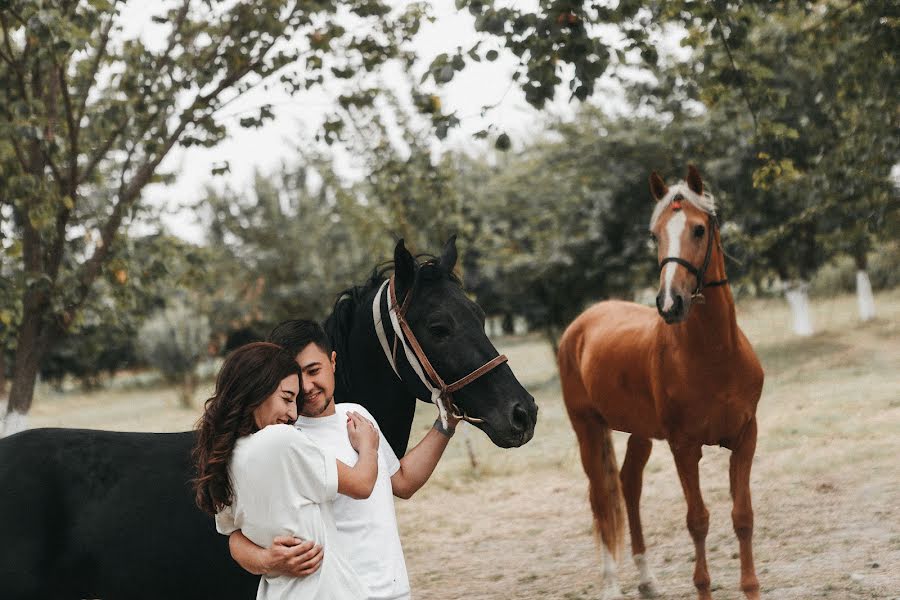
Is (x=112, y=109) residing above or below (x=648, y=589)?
above

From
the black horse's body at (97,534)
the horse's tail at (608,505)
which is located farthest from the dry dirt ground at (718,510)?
the black horse's body at (97,534)

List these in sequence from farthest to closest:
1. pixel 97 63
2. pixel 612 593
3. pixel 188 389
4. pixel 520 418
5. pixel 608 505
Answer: pixel 188 389, pixel 97 63, pixel 608 505, pixel 612 593, pixel 520 418

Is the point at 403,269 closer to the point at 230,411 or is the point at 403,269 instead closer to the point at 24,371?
the point at 230,411

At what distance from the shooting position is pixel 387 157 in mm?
11930

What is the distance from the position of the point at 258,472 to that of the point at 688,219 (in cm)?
311

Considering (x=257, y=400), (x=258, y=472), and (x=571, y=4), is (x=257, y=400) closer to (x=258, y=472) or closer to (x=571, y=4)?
(x=258, y=472)

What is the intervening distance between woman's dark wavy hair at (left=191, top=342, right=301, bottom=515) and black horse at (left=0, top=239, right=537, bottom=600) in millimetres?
682

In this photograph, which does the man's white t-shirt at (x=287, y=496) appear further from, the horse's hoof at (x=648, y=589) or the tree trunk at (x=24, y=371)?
the tree trunk at (x=24, y=371)

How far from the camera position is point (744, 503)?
15.7 ft

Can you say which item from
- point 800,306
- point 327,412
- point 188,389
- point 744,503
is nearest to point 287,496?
point 327,412

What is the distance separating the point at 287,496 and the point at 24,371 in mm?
5317

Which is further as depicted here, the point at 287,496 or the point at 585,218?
the point at 585,218

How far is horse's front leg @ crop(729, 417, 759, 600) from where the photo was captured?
15.5 feet

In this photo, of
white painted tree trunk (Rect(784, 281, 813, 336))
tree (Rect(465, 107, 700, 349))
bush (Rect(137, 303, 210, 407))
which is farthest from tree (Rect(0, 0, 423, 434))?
bush (Rect(137, 303, 210, 407))
